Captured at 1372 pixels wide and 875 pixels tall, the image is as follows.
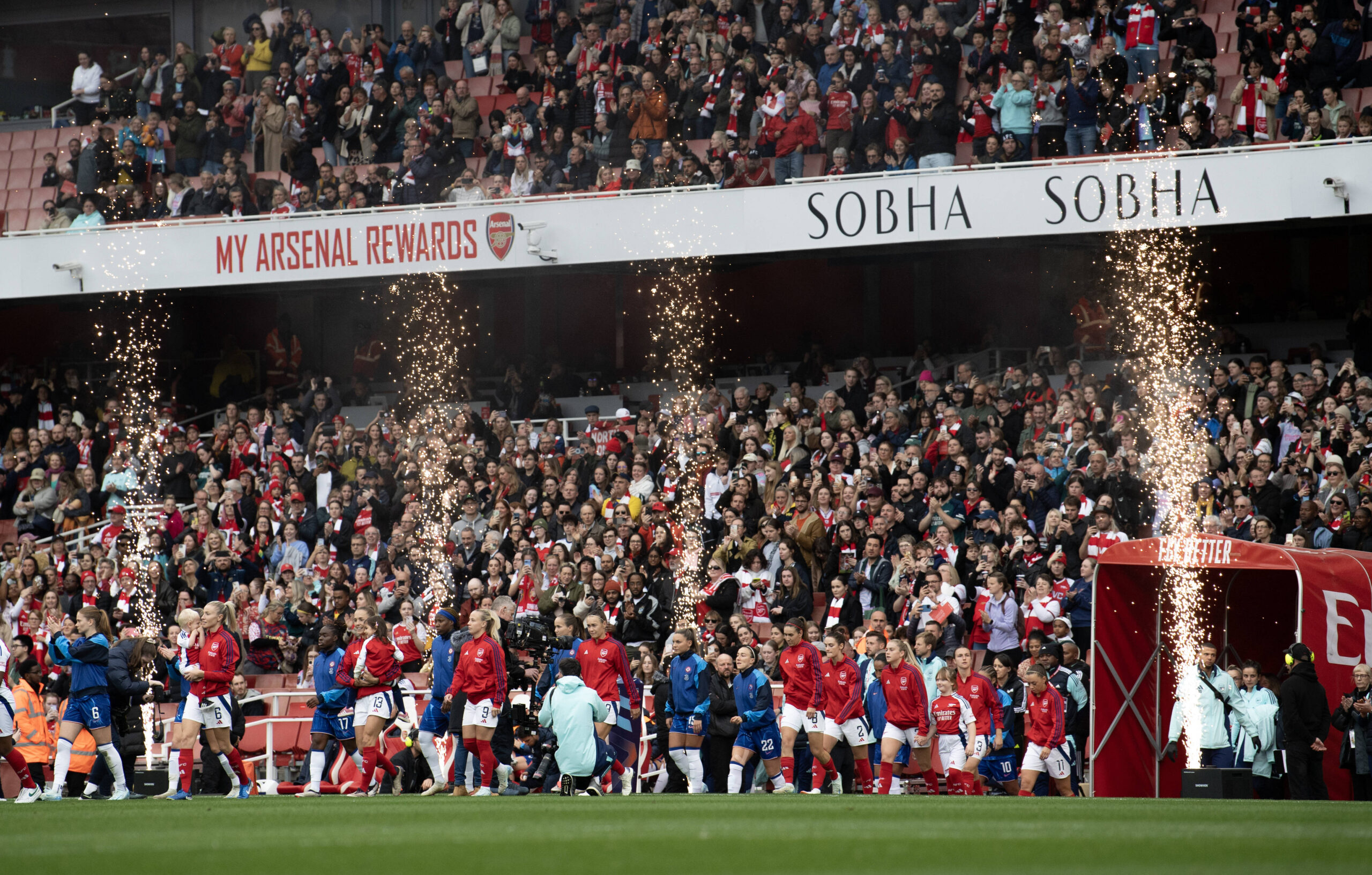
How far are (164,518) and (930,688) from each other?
10.4m

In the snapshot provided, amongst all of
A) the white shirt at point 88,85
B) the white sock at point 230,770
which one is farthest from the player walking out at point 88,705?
the white shirt at point 88,85

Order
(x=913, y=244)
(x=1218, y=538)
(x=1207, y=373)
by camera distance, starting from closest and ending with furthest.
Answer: (x=1218, y=538) < (x=1207, y=373) < (x=913, y=244)

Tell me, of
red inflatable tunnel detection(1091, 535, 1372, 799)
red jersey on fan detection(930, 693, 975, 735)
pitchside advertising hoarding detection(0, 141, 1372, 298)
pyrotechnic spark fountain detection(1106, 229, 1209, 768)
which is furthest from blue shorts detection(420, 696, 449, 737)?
pitchside advertising hoarding detection(0, 141, 1372, 298)

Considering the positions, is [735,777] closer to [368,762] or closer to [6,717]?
[368,762]

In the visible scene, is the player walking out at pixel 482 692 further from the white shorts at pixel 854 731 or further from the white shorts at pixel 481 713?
the white shorts at pixel 854 731

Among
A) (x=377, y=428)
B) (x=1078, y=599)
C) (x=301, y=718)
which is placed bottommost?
(x=301, y=718)

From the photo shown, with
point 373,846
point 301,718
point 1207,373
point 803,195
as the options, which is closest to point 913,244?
point 803,195

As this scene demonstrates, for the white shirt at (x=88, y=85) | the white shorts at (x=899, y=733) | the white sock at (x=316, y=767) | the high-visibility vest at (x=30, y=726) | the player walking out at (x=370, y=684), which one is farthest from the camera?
the white shirt at (x=88, y=85)

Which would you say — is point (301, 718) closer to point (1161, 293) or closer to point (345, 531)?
point (345, 531)

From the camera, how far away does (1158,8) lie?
1988 cm

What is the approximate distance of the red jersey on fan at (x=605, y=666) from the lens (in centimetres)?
1312

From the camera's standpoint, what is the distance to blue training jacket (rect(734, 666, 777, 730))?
524 inches

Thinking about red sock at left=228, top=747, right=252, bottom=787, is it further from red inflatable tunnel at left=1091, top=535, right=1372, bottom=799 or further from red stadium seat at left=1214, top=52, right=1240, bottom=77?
red stadium seat at left=1214, top=52, right=1240, bottom=77

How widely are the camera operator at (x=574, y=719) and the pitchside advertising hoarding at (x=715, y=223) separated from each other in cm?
847
